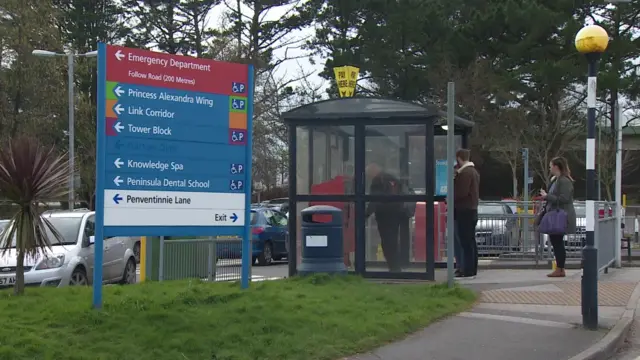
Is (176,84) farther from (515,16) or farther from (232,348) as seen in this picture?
(515,16)

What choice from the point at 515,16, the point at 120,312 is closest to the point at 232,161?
the point at 120,312

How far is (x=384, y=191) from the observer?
12594mm

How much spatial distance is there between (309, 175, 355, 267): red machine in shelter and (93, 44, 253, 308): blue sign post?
11.2ft

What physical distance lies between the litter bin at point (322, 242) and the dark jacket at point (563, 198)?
3687 millimetres

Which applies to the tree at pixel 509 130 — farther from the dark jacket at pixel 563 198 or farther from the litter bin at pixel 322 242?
the litter bin at pixel 322 242

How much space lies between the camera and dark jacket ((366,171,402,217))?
12555 mm

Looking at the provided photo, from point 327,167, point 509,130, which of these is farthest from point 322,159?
point 509,130

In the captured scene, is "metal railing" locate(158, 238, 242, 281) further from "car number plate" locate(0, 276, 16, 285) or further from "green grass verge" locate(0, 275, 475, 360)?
"car number plate" locate(0, 276, 16, 285)

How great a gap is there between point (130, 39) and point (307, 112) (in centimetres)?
Result: 3429

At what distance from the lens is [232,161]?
926cm

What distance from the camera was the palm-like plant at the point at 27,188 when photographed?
8641 mm

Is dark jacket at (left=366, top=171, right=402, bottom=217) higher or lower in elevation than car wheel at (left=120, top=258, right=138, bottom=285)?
higher

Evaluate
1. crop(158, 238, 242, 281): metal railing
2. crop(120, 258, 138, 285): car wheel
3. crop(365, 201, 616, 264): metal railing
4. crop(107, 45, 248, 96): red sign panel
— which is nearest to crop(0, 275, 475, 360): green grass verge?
crop(158, 238, 242, 281): metal railing

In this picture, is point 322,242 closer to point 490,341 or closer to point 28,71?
point 490,341
